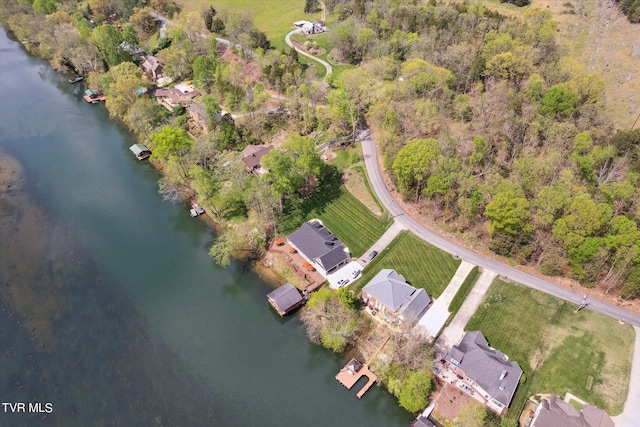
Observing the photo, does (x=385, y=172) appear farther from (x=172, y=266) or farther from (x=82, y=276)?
(x=82, y=276)

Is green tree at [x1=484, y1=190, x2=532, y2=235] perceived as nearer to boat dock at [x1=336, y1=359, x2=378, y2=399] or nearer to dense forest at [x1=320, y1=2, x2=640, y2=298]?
dense forest at [x1=320, y1=2, x2=640, y2=298]

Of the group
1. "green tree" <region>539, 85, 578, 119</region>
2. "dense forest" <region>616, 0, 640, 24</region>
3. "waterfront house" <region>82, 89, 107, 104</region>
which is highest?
"dense forest" <region>616, 0, 640, 24</region>

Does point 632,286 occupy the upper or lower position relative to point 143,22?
lower

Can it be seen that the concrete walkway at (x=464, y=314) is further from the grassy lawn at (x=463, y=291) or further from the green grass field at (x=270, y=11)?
the green grass field at (x=270, y=11)

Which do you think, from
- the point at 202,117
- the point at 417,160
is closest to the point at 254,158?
the point at 202,117

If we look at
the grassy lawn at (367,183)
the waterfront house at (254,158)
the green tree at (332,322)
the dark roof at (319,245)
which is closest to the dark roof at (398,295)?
the green tree at (332,322)

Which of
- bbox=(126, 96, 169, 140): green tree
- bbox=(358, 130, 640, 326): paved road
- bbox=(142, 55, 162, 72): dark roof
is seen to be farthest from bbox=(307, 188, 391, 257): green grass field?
bbox=(142, 55, 162, 72): dark roof

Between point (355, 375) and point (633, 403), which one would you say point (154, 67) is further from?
point (633, 403)
